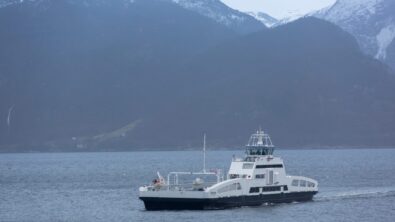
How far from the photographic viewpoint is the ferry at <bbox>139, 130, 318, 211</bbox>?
13012 cm

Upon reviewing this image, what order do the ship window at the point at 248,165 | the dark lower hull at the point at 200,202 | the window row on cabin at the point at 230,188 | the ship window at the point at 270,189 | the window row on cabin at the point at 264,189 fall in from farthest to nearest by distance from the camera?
1. the ship window at the point at 270,189
2. the ship window at the point at 248,165
3. the window row on cabin at the point at 264,189
4. the window row on cabin at the point at 230,188
5. the dark lower hull at the point at 200,202

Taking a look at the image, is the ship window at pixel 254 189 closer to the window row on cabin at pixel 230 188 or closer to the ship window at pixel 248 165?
the window row on cabin at pixel 230 188

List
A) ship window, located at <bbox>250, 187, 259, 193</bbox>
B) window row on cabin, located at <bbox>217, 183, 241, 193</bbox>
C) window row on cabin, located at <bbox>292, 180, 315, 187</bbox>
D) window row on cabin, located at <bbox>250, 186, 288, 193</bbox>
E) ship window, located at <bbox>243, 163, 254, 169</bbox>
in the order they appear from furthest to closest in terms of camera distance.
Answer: window row on cabin, located at <bbox>292, 180, 315, 187</bbox> → ship window, located at <bbox>243, 163, 254, 169</bbox> → window row on cabin, located at <bbox>250, 186, 288, 193</bbox> → ship window, located at <bbox>250, 187, 259, 193</bbox> → window row on cabin, located at <bbox>217, 183, 241, 193</bbox>

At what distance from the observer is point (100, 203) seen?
152500 mm

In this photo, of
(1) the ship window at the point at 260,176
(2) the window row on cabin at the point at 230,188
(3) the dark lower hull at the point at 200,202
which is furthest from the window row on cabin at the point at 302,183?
(2) the window row on cabin at the point at 230,188

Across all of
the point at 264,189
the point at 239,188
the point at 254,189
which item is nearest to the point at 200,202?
the point at 239,188

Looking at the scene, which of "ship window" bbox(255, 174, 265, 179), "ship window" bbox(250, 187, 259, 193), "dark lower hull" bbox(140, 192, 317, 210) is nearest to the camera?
"dark lower hull" bbox(140, 192, 317, 210)

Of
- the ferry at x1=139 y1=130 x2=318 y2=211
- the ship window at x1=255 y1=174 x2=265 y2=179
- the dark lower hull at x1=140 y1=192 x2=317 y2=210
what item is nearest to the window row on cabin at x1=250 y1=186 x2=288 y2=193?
the ferry at x1=139 y1=130 x2=318 y2=211

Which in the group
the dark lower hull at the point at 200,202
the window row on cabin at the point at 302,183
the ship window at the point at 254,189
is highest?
the window row on cabin at the point at 302,183

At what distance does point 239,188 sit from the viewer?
5226 inches

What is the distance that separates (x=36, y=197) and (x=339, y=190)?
4388 cm

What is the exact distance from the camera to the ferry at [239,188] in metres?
130

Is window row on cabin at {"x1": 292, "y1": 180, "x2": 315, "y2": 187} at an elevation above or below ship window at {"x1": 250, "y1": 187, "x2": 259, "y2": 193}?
above

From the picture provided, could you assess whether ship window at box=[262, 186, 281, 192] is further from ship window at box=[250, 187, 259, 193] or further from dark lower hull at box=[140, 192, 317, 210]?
ship window at box=[250, 187, 259, 193]
